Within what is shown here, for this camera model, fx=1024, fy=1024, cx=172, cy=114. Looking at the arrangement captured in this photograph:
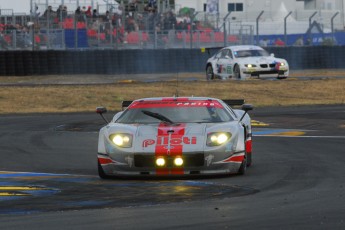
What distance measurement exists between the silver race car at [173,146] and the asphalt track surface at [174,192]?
154mm

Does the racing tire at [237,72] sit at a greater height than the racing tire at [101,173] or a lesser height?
greater

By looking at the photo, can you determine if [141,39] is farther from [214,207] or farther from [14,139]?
[214,207]

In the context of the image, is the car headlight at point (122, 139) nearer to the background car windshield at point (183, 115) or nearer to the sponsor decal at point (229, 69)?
the background car windshield at point (183, 115)

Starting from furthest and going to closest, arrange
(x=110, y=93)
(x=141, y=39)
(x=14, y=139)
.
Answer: (x=141, y=39), (x=110, y=93), (x=14, y=139)

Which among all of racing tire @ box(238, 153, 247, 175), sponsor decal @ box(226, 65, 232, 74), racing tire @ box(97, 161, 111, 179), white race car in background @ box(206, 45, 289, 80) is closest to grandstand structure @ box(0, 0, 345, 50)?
white race car in background @ box(206, 45, 289, 80)

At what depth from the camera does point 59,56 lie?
37531 millimetres

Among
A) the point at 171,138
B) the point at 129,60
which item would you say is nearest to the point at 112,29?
the point at 129,60

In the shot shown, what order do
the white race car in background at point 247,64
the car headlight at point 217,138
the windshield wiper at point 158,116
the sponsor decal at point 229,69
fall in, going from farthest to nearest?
the sponsor decal at point 229,69 → the white race car in background at point 247,64 → the windshield wiper at point 158,116 → the car headlight at point 217,138

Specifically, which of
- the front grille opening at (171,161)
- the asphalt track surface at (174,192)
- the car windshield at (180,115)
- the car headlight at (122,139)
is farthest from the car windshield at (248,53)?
the front grille opening at (171,161)

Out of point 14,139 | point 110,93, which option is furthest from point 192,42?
point 14,139

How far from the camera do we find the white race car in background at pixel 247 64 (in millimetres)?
34562

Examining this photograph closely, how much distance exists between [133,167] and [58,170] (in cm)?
153

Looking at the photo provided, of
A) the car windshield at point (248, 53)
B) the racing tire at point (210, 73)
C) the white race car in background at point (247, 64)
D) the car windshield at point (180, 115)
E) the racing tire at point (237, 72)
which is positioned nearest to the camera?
the car windshield at point (180, 115)

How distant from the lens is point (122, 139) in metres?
11.8
